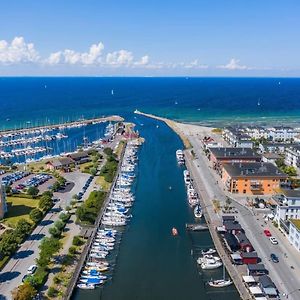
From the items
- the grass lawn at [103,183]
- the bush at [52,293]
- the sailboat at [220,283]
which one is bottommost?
the sailboat at [220,283]

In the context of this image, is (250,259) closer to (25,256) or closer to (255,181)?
(255,181)

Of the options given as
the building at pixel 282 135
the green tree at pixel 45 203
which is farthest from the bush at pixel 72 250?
the building at pixel 282 135

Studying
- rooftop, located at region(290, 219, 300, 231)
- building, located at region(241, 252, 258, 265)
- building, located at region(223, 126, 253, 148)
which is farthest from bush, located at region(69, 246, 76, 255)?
building, located at region(223, 126, 253, 148)

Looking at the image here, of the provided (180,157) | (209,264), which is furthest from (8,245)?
(180,157)

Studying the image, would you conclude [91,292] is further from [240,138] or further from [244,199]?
[240,138]

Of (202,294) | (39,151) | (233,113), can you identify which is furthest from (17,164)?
(233,113)

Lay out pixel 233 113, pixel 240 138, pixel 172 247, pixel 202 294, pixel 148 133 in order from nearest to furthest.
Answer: pixel 202 294 → pixel 172 247 → pixel 240 138 → pixel 148 133 → pixel 233 113

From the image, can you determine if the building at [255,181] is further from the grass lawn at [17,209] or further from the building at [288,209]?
the grass lawn at [17,209]
